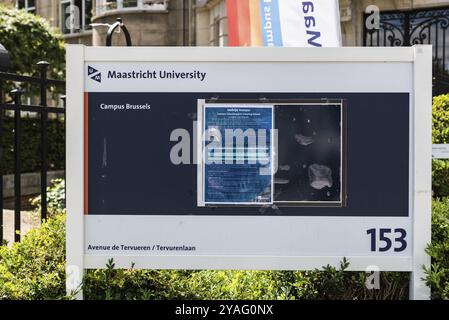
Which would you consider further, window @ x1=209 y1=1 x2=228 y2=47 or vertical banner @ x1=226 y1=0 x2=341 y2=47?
window @ x1=209 y1=1 x2=228 y2=47

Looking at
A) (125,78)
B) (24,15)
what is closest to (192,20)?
(24,15)

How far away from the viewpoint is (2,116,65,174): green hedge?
14.0m

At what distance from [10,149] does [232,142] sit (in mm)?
11813

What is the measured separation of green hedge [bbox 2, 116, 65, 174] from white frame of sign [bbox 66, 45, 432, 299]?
10830mm

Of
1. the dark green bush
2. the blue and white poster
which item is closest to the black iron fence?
the dark green bush

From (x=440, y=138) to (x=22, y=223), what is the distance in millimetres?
6605

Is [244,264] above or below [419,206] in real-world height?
below

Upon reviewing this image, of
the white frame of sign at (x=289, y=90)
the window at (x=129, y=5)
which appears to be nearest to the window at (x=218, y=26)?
the window at (x=129, y=5)

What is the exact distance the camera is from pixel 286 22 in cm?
559

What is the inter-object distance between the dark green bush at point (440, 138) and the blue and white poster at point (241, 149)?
8.38ft

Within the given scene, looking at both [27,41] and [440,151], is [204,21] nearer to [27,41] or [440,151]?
[27,41]

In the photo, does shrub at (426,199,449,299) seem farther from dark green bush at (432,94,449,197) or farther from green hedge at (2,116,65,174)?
green hedge at (2,116,65,174)

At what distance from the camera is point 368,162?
3.43 m

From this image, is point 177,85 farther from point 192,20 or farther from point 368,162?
point 192,20
